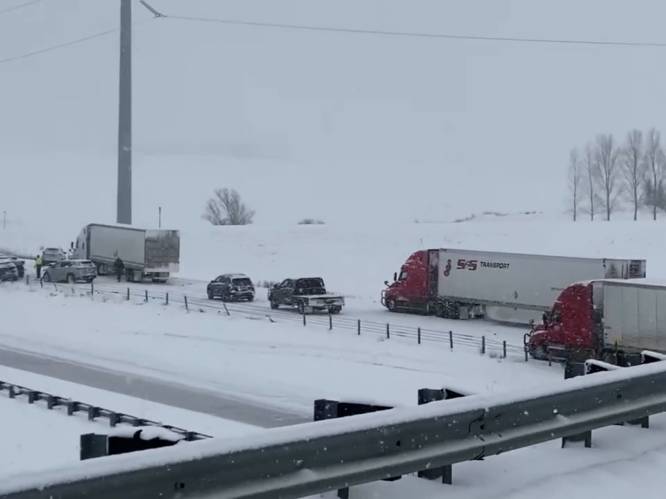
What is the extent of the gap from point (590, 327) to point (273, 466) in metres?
24.4

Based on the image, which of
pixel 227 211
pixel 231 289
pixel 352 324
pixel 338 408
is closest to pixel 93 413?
pixel 338 408

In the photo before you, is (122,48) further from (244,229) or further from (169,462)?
(169,462)

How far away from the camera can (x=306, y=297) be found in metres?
39.4

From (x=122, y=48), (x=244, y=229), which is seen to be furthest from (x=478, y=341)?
(x=244, y=229)

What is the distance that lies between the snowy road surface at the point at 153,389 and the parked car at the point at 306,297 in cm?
1339

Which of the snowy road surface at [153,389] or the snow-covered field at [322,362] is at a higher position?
the snow-covered field at [322,362]

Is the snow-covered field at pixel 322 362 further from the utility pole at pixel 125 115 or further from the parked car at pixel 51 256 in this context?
the utility pole at pixel 125 115

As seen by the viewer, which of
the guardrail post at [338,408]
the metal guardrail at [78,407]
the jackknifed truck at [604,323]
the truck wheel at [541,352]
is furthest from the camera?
the truck wheel at [541,352]

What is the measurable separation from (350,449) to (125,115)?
198 feet

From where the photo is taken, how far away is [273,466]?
5242 millimetres

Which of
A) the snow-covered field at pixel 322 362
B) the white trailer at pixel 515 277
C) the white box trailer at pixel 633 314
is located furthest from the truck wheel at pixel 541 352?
the white trailer at pixel 515 277

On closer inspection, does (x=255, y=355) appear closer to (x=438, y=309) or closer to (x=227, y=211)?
(x=438, y=309)

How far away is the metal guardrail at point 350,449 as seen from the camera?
4.56 m

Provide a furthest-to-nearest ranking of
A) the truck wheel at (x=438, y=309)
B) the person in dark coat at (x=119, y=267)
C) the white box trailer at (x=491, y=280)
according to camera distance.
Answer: the person in dark coat at (x=119, y=267) < the truck wheel at (x=438, y=309) < the white box trailer at (x=491, y=280)
